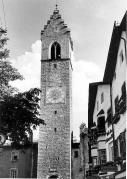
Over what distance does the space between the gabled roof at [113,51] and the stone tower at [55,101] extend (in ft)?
92.2

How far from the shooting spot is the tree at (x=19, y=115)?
14828 mm

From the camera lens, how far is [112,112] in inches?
793

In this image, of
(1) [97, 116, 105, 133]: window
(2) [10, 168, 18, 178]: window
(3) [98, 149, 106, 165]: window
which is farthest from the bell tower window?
(3) [98, 149, 106, 165]: window

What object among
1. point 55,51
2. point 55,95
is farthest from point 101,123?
point 55,51

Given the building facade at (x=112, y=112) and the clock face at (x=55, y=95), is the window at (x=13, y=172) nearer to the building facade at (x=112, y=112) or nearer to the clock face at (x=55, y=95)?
the clock face at (x=55, y=95)

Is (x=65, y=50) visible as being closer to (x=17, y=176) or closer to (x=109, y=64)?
(x=17, y=176)

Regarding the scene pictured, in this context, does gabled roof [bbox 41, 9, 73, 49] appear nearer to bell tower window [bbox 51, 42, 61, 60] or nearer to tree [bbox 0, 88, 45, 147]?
bell tower window [bbox 51, 42, 61, 60]

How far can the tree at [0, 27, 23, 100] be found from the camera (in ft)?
48.1

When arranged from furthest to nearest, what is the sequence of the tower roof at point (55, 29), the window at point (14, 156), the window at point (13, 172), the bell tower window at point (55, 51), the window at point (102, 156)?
1. the tower roof at point (55, 29)
2. the bell tower window at point (55, 51)
3. the window at point (14, 156)
4. the window at point (13, 172)
5. the window at point (102, 156)

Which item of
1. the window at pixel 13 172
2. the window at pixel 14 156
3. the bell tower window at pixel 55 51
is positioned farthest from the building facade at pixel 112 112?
the window at pixel 14 156

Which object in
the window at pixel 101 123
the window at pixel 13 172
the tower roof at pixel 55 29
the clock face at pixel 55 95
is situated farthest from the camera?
the tower roof at pixel 55 29

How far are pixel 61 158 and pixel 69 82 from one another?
38.6 ft

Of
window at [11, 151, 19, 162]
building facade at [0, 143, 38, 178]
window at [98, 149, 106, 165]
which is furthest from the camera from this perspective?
window at [11, 151, 19, 162]

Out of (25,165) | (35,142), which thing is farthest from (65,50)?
(25,165)
